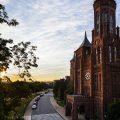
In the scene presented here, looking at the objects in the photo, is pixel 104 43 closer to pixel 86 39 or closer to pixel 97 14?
pixel 97 14

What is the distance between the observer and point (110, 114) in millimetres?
38625

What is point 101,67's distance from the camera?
45.2 metres

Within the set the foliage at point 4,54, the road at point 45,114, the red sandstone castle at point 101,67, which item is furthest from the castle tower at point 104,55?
the foliage at point 4,54

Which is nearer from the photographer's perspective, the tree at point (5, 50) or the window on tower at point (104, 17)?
the tree at point (5, 50)

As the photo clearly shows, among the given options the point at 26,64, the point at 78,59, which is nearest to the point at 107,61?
the point at 78,59

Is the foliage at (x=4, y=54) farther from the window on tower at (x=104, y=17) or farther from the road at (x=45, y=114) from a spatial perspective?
the road at (x=45, y=114)

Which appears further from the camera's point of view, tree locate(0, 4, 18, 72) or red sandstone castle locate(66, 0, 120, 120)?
red sandstone castle locate(66, 0, 120, 120)

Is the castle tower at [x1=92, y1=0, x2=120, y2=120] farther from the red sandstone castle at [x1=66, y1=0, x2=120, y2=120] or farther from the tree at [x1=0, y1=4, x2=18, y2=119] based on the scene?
the tree at [x1=0, y1=4, x2=18, y2=119]

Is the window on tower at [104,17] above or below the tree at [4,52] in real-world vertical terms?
above

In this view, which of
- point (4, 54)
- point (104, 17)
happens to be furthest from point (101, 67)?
point (4, 54)

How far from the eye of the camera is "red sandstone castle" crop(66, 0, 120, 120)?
146 ft

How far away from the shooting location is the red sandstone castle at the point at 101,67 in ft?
146

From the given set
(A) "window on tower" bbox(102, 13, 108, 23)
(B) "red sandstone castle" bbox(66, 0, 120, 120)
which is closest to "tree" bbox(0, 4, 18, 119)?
(B) "red sandstone castle" bbox(66, 0, 120, 120)

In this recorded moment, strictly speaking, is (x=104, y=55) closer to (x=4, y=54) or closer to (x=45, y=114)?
(x=45, y=114)
